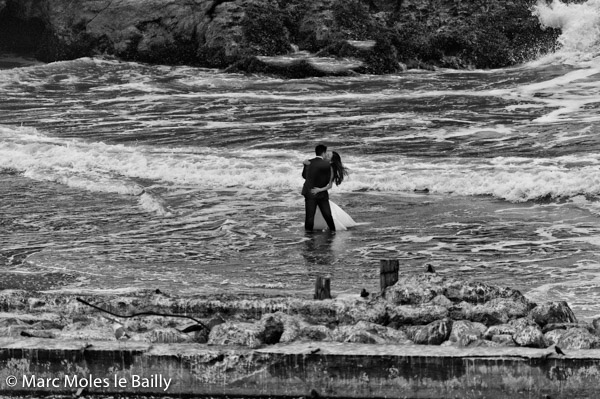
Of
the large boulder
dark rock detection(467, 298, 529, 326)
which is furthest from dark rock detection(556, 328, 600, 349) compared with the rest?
the large boulder

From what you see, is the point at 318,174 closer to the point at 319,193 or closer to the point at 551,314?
the point at 319,193

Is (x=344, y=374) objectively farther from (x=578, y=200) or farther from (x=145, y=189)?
(x=145, y=189)

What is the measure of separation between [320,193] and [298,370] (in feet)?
24.3

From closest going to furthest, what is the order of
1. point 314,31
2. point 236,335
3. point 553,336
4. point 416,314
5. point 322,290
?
point 236,335 → point 553,336 → point 416,314 → point 322,290 → point 314,31

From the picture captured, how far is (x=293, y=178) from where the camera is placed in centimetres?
1772

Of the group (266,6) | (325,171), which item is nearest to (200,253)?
(325,171)

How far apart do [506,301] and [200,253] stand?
5.39 meters

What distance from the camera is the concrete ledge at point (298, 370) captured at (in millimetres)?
6629

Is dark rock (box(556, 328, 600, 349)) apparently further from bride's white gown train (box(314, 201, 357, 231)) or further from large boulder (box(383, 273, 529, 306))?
bride's white gown train (box(314, 201, 357, 231))

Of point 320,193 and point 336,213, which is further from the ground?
point 320,193

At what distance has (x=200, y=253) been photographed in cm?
1315

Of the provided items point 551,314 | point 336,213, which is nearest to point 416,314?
point 551,314

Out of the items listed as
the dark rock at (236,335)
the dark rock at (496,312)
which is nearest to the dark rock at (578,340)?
the dark rock at (496,312)
